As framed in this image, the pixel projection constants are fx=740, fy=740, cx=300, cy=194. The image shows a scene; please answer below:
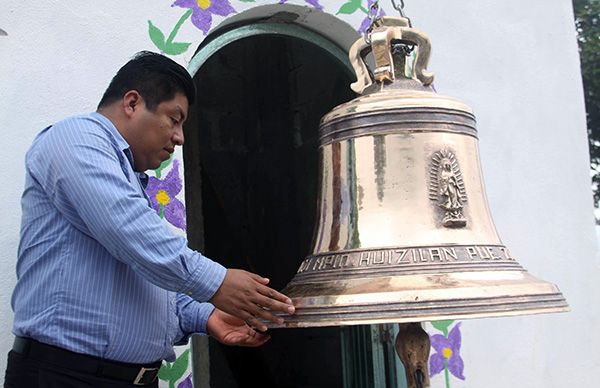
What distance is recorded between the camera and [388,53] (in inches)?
58.1

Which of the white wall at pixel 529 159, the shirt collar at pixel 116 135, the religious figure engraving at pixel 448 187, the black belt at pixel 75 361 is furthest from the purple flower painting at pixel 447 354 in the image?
the shirt collar at pixel 116 135

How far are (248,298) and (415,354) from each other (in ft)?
1.35

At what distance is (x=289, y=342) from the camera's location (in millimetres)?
4023

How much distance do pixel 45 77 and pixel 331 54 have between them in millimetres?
948

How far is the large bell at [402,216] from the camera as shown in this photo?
125cm

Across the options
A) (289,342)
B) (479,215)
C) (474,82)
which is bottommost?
(289,342)

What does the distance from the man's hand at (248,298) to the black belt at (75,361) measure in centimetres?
29

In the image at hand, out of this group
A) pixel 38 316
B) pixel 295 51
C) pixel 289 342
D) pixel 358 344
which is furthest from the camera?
pixel 289 342

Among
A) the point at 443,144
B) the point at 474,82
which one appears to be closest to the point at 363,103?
the point at 443,144

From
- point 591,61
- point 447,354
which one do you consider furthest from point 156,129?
point 591,61

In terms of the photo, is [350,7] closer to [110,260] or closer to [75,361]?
[110,260]

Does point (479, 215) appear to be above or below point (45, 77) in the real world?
below

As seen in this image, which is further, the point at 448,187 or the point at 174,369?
the point at 174,369

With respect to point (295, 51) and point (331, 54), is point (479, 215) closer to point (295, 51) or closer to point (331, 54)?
point (331, 54)
